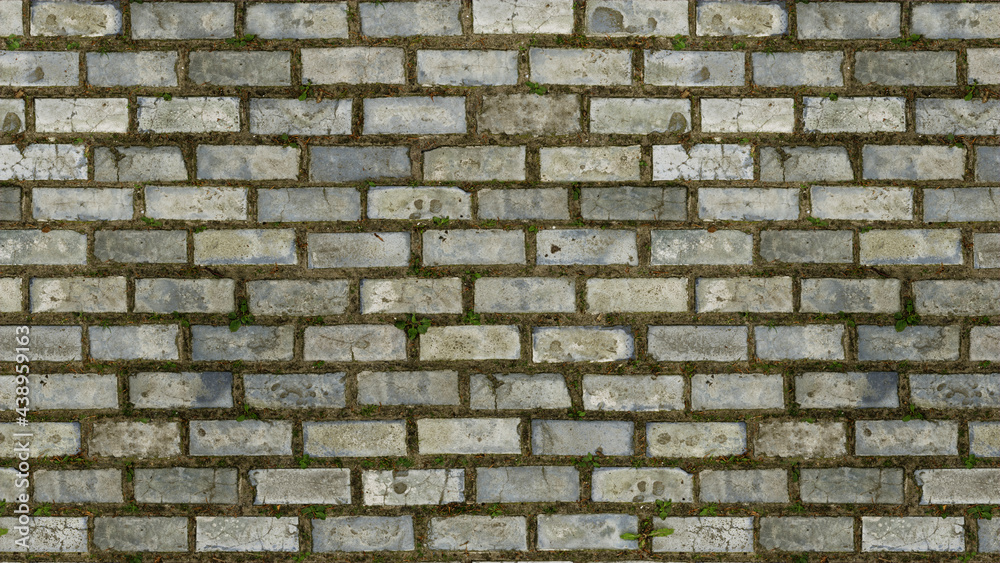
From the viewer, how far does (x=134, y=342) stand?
2.31 meters

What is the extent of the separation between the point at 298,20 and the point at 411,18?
509 millimetres

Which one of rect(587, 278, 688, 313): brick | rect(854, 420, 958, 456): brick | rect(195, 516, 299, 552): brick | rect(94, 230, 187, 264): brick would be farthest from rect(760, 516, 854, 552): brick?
rect(94, 230, 187, 264): brick

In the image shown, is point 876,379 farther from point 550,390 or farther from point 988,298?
point 550,390

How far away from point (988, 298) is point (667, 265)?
1472mm

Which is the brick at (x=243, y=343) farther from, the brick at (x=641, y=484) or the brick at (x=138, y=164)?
the brick at (x=641, y=484)

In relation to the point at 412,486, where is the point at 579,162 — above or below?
above

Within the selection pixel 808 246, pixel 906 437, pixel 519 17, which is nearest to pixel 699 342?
pixel 808 246

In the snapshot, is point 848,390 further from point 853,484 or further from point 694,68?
point 694,68

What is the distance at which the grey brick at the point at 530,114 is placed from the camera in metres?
2.31

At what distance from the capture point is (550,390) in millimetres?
2328

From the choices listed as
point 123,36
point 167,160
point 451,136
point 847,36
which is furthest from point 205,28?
point 847,36

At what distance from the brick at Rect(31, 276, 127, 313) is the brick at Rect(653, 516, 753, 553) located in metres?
2.66

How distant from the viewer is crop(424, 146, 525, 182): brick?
7.58ft

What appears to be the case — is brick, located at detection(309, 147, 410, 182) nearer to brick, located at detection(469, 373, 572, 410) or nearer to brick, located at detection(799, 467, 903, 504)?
brick, located at detection(469, 373, 572, 410)
